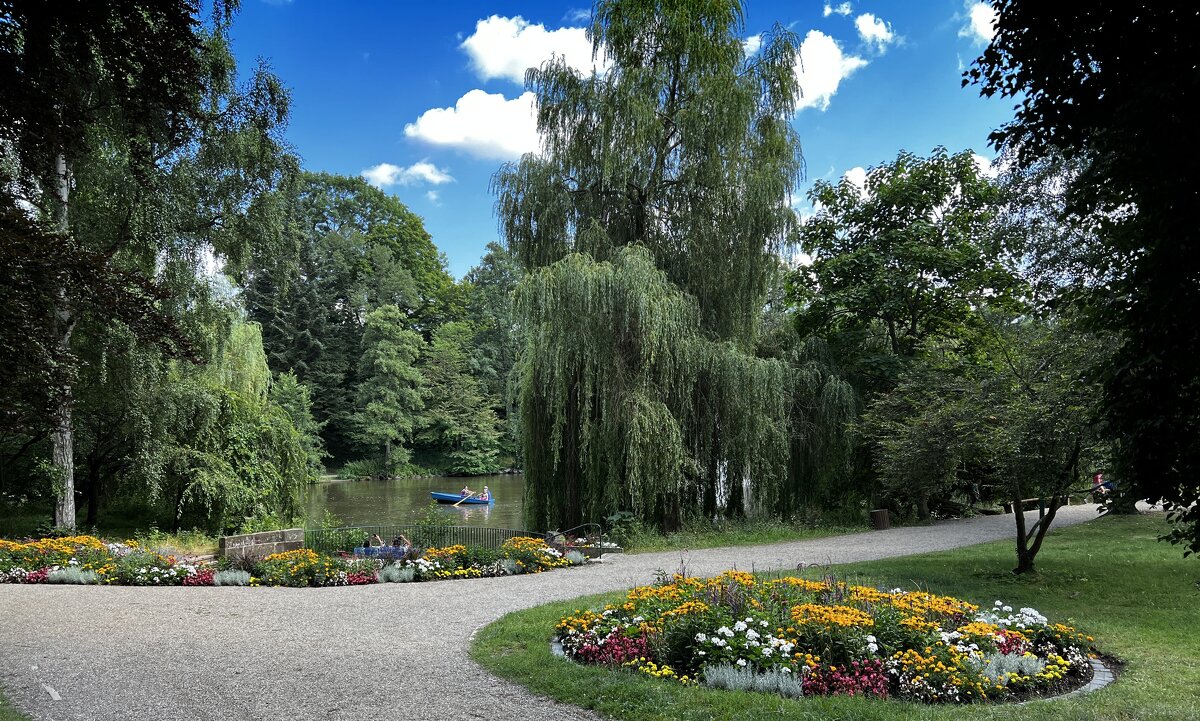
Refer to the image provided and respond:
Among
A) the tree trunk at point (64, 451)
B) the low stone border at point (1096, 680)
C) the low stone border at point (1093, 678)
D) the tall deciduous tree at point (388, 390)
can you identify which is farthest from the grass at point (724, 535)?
the tall deciduous tree at point (388, 390)

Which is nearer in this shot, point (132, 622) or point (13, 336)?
point (13, 336)

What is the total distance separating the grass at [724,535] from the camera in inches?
566

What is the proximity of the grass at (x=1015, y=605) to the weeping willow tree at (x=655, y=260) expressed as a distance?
4.47 metres

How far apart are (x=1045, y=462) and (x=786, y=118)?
1052 cm

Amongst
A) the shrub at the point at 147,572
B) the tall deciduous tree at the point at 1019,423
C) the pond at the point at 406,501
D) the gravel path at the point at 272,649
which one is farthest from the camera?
the pond at the point at 406,501

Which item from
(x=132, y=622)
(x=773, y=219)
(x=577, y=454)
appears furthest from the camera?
(x=773, y=219)

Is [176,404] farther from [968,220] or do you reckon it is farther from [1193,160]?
[968,220]

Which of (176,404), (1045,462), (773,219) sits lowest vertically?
(1045,462)

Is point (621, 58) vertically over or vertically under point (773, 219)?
over

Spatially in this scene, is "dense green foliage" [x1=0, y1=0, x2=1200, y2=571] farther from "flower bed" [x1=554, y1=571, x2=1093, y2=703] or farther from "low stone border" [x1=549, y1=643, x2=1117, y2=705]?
"flower bed" [x1=554, y1=571, x2=1093, y2=703]

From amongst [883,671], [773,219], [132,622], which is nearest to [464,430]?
[773,219]

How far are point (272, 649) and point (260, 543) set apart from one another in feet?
24.4

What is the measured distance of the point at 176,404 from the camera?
16484 millimetres

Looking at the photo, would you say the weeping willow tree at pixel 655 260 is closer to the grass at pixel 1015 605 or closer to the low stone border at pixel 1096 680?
the grass at pixel 1015 605
